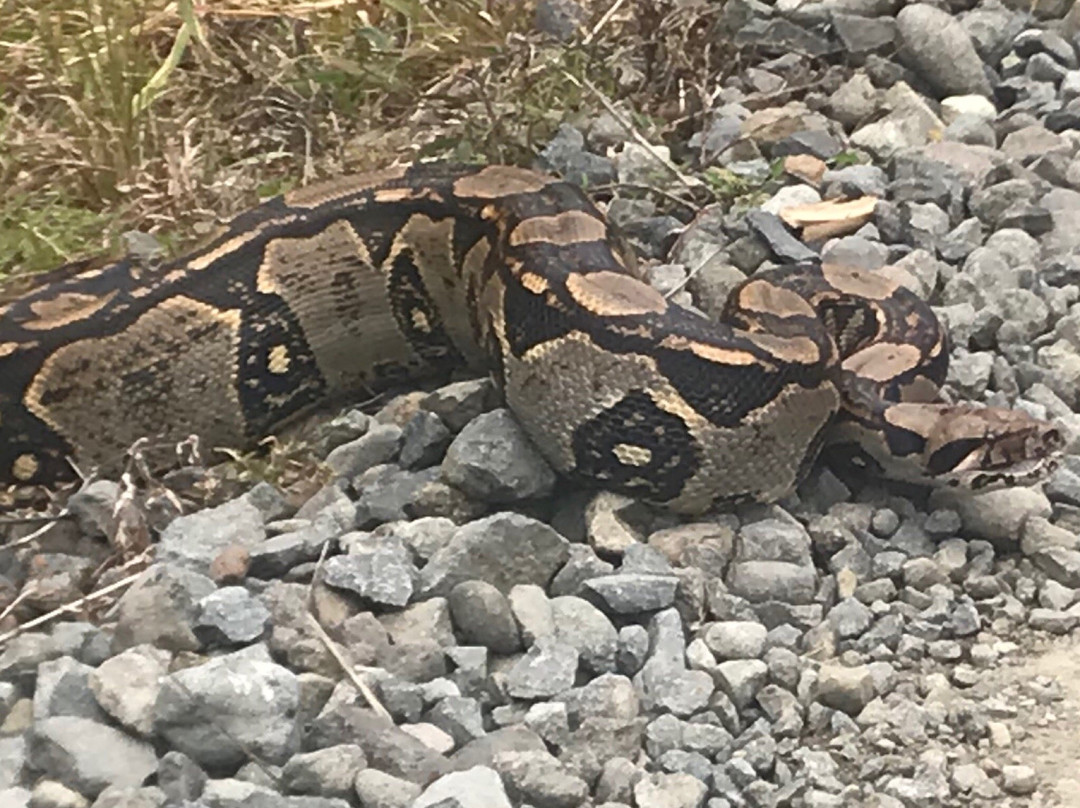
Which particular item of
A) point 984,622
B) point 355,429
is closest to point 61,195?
point 355,429

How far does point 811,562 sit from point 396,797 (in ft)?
4.67

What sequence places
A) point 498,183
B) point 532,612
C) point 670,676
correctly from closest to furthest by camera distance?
point 670,676 → point 532,612 → point 498,183

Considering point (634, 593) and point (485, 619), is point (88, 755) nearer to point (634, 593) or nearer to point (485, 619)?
point (485, 619)

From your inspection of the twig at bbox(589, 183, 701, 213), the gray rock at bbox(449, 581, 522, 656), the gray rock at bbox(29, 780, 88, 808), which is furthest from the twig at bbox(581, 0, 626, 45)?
the gray rock at bbox(29, 780, 88, 808)

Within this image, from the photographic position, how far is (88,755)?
9.27ft

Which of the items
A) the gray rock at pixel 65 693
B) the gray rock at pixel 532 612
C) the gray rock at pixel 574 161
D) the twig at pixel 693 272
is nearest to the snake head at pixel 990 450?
the twig at pixel 693 272

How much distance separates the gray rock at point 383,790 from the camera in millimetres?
2834

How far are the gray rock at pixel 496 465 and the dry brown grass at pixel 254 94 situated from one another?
5.40ft

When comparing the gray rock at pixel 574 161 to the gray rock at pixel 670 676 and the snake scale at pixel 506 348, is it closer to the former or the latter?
the snake scale at pixel 506 348

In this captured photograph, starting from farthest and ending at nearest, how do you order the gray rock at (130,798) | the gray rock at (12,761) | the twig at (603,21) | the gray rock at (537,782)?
the twig at (603,21), the gray rock at (537,782), the gray rock at (12,761), the gray rock at (130,798)

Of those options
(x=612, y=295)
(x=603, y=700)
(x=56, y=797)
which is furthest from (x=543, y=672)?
(x=612, y=295)

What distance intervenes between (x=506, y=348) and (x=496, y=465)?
43 cm

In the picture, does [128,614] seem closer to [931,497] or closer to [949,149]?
[931,497]

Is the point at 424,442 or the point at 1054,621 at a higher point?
the point at 424,442
